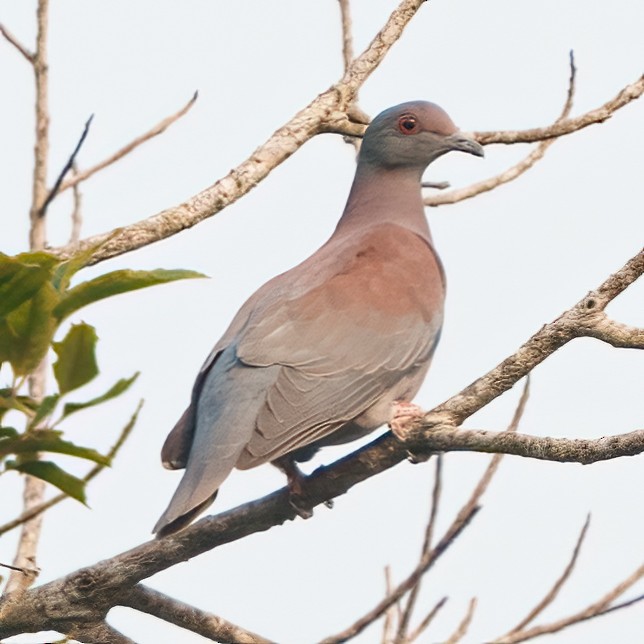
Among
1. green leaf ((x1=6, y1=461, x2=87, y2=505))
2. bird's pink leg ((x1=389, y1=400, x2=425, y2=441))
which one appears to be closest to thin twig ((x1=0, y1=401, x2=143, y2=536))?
green leaf ((x1=6, y1=461, x2=87, y2=505))

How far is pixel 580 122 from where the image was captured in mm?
4074

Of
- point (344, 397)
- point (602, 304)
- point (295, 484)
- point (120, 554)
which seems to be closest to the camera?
point (602, 304)

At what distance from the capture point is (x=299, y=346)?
4121 mm

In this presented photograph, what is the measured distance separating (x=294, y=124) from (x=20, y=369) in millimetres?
2290

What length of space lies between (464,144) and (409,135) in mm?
302

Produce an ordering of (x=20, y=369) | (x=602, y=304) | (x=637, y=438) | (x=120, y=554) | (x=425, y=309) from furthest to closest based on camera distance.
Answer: (x=425, y=309)
(x=120, y=554)
(x=602, y=304)
(x=637, y=438)
(x=20, y=369)

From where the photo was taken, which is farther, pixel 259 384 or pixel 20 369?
pixel 259 384

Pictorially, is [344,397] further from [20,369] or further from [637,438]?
[20,369]

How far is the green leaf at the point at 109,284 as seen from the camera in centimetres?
203

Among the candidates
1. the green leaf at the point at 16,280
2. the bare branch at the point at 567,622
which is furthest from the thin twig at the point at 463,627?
the green leaf at the point at 16,280

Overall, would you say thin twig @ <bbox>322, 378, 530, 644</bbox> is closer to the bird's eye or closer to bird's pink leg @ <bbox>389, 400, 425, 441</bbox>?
bird's pink leg @ <bbox>389, 400, 425, 441</bbox>

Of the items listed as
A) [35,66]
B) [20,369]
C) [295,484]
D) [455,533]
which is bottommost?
[20,369]

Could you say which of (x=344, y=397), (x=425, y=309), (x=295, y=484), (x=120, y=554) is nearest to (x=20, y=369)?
(x=120, y=554)

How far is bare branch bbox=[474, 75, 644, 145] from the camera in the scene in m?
3.97
